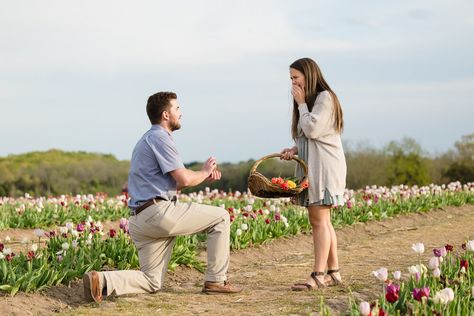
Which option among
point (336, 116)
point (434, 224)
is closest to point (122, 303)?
point (336, 116)

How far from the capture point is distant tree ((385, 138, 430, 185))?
24.5 meters

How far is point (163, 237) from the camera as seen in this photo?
679 centimetres

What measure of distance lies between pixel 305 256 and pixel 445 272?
3575 mm

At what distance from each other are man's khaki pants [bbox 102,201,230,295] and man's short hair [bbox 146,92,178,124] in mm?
815

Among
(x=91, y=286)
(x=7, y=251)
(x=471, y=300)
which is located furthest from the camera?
(x=7, y=251)

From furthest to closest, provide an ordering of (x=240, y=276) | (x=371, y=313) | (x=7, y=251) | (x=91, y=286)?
(x=240, y=276)
(x=7, y=251)
(x=91, y=286)
(x=371, y=313)

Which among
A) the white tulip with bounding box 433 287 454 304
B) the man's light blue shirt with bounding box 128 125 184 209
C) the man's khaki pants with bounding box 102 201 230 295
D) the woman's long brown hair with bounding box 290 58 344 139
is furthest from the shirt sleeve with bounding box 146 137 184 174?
the white tulip with bounding box 433 287 454 304

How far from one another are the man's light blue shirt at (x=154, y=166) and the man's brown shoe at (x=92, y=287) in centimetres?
74

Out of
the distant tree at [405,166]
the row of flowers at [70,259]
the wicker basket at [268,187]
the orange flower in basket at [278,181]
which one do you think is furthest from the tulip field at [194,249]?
the distant tree at [405,166]

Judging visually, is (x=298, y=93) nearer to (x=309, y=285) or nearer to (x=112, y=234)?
(x=309, y=285)

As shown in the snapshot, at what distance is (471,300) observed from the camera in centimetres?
595

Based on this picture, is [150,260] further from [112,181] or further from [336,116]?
[112,181]

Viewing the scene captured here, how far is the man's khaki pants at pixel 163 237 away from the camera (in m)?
6.54

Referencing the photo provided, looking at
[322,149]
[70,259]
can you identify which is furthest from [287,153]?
[70,259]
